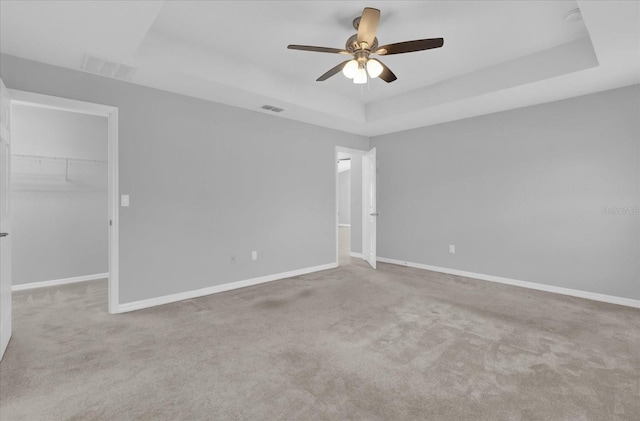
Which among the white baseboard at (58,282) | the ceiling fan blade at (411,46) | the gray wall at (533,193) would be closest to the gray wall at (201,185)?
the gray wall at (533,193)

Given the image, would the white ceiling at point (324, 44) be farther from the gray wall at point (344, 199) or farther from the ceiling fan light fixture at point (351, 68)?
the gray wall at point (344, 199)

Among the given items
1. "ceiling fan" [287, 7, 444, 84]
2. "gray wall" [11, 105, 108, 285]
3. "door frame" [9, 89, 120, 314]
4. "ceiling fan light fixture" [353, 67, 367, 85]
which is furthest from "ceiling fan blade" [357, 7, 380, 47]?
"gray wall" [11, 105, 108, 285]

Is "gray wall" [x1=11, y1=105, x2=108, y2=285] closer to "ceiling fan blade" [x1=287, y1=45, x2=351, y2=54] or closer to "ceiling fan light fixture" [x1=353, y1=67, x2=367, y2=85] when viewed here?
"ceiling fan blade" [x1=287, y1=45, x2=351, y2=54]

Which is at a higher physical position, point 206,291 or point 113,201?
point 113,201

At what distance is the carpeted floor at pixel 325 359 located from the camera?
5.83ft

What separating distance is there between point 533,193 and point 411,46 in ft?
9.87

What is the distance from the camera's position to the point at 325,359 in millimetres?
2307

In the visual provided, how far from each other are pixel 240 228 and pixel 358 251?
297 cm

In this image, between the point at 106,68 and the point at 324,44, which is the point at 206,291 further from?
the point at 324,44

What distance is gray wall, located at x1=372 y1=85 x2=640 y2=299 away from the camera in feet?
11.9

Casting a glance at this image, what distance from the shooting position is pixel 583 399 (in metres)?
1.85

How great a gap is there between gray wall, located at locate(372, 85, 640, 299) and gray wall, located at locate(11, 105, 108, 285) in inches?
196

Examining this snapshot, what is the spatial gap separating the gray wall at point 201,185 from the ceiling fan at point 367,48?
1.88 meters

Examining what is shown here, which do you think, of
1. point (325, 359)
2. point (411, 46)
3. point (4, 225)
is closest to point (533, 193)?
point (411, 46)
